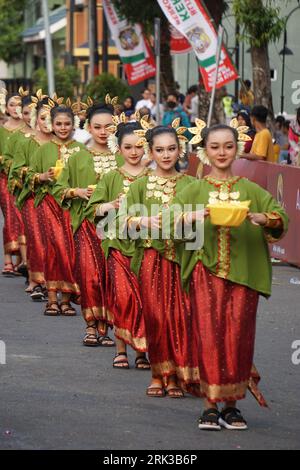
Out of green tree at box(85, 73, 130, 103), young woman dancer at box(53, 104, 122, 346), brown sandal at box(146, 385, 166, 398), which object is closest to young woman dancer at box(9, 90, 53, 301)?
young woman dancer at box(53, 104, 122, 346)

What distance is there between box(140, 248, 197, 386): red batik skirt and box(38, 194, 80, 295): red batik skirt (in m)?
3.98

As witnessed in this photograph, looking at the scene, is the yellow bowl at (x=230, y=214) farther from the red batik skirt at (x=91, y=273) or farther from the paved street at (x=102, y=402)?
the red batik skirt at (x=91, y=273)

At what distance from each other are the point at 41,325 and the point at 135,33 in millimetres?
19191

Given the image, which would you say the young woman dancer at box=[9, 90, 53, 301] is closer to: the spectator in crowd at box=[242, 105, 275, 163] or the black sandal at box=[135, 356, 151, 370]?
the spectator in crowd at box=[242, 105, 275, 163]

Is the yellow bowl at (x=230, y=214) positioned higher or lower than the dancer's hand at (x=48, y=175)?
higher

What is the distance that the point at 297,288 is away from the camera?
15633mm

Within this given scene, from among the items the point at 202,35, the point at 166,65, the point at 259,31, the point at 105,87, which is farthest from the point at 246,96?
the point at 105,87

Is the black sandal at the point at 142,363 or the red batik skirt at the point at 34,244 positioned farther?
the red batik skirt at the point at 34,244

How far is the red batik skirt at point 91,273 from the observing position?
1210 centimetres

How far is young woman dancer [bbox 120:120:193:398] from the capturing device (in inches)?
374

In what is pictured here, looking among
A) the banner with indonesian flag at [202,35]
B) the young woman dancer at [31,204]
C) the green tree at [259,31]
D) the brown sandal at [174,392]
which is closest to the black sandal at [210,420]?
the brown sandal at [174,392]

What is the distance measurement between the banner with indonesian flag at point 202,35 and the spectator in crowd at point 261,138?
3353 millimetres
